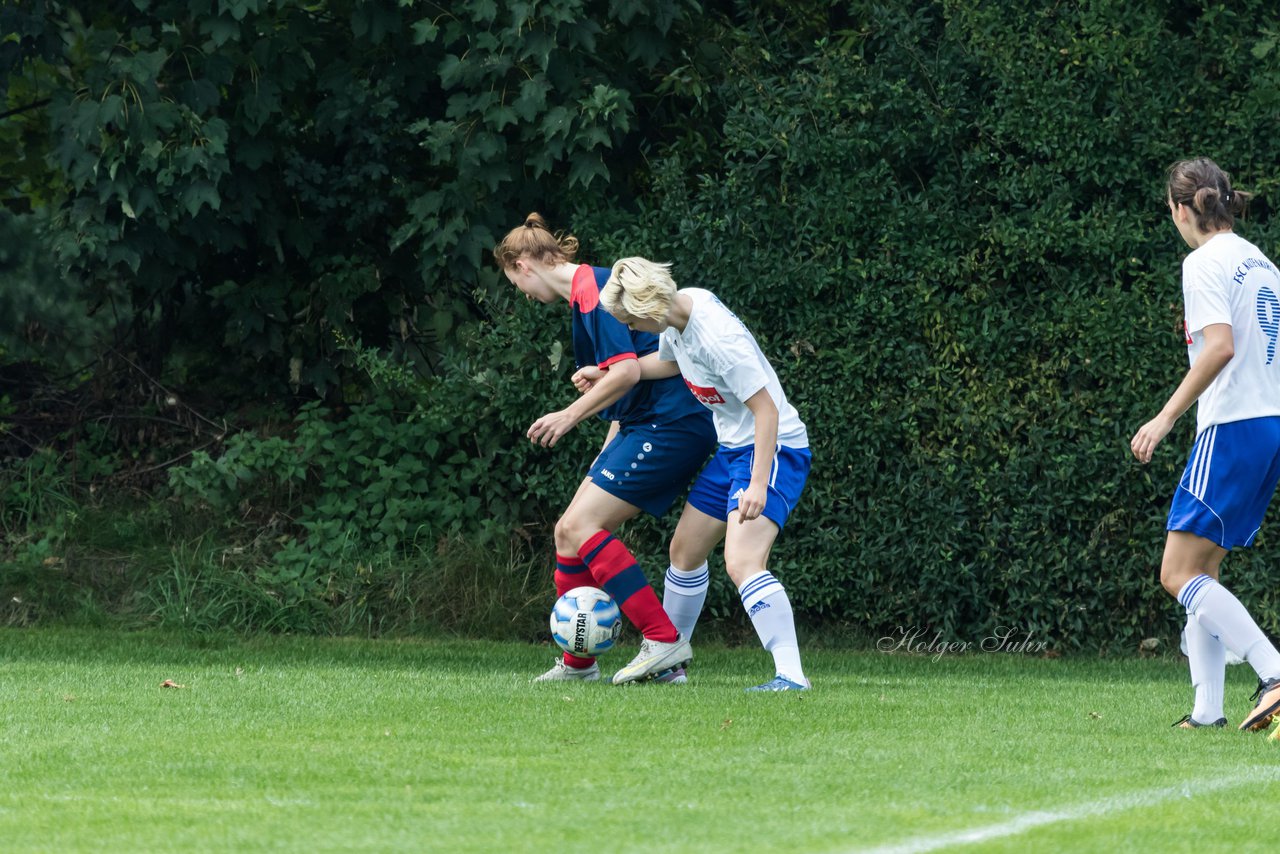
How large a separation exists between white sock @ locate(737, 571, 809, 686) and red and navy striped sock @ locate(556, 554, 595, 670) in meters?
0.87

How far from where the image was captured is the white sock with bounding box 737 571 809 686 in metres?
6.99

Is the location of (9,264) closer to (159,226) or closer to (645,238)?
(159,226)

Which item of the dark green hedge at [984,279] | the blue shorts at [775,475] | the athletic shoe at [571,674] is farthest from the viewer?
the dark green hedge at [984,279]

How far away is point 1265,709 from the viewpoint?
5.95m

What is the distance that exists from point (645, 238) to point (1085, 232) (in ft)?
8.24

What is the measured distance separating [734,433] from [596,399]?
587 mm

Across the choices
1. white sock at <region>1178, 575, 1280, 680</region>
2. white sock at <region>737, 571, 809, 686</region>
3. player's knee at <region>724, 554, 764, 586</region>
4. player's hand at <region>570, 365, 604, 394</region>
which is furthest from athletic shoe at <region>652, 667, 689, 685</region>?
white sock at <region>1178, 575, 1280, 680</region>

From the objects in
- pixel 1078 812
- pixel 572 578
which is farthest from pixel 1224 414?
pixel 572 578

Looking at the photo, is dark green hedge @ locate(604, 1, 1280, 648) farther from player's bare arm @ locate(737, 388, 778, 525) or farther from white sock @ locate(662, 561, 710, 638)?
player's bare arm @ locate(737, 388, 778, 525)

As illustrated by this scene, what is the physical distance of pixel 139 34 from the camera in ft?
33.3

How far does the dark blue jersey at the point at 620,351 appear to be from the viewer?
7.25m

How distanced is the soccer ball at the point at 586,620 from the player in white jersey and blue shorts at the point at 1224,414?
94.0 inches

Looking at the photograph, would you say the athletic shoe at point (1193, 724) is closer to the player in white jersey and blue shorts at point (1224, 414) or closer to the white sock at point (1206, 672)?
the white sock at point (1206, 672)

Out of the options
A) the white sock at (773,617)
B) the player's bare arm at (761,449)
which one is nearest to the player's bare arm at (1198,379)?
the player's bare arm at (761,449)
